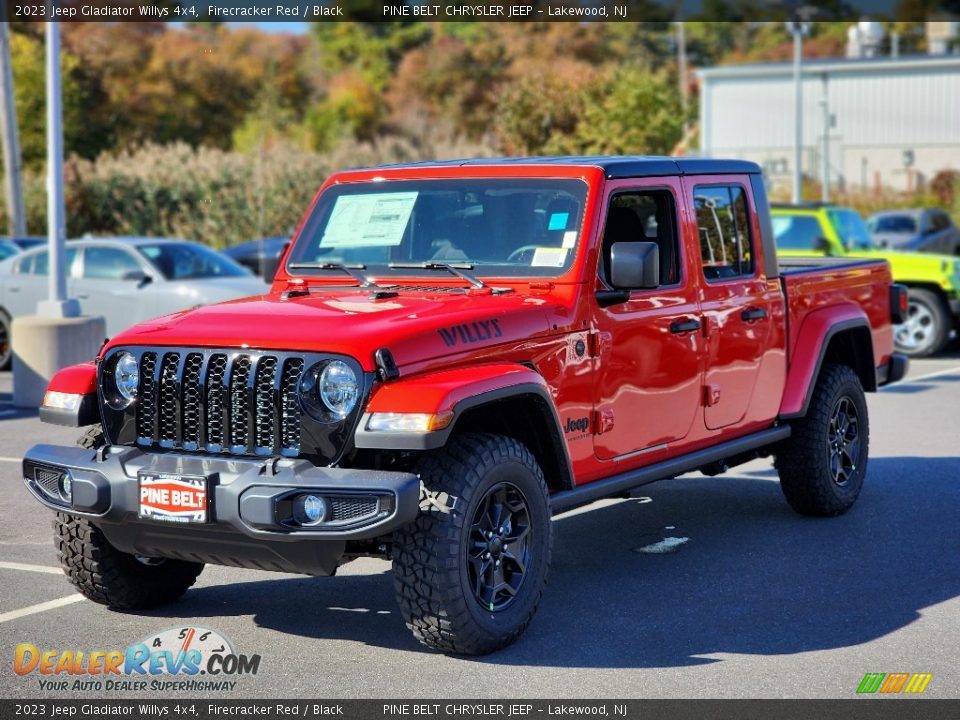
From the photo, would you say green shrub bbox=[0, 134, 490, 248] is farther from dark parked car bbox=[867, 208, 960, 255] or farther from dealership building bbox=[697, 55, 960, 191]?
dealership building bbox=[697, 55, 960, 191]

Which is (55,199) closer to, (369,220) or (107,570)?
(369,220)

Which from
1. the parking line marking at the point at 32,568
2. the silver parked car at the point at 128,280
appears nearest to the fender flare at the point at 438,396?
the parking line marking at the point at 32,568

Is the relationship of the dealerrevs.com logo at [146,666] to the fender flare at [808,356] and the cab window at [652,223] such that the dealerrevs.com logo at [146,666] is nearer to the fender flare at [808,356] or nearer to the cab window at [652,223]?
the cab window at [652,223]

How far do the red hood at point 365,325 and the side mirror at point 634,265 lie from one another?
13.3 inches

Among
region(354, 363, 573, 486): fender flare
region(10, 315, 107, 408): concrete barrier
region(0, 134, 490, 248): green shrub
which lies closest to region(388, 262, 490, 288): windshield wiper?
region(354, 363, 573, 486): fender flare

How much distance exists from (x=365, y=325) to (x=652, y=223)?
218 cm

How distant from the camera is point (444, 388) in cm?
527

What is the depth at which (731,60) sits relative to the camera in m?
79.4

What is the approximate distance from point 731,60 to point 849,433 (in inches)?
2907

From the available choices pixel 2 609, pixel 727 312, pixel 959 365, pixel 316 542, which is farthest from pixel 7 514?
pixel 959 365

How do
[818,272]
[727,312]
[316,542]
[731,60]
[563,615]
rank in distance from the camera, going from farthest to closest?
1. [731,60]
2. [818,272]
3. [727,312]
4. [563,615]
5. [316,542]

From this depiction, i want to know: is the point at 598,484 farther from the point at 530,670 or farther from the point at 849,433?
the point at 849,433

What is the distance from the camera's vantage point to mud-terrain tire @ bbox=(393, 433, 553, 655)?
5.32m

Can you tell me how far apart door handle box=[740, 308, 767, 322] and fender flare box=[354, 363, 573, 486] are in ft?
6.94
